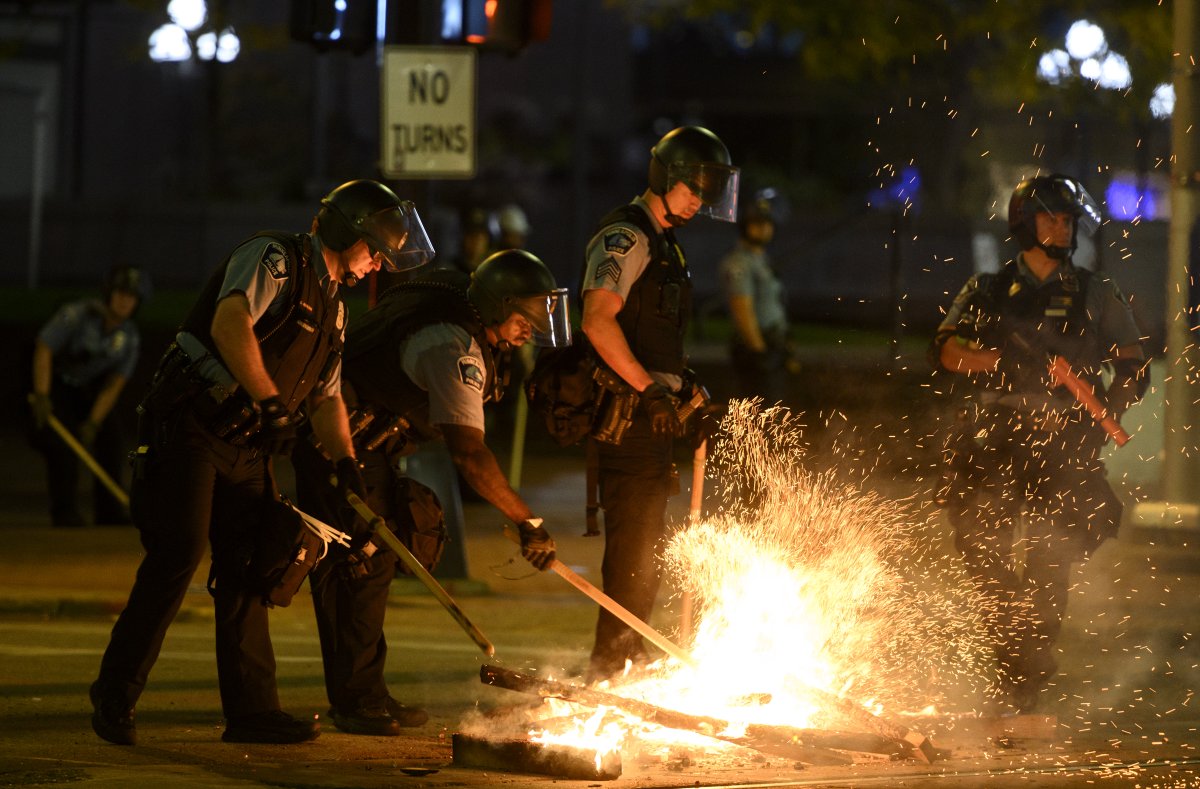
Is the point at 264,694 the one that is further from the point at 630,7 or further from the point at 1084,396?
the point at 630,7

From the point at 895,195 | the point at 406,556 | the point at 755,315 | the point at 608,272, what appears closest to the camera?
the point at 406,556

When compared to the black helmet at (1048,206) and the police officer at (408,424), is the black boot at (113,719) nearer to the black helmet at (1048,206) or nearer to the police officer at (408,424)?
the police officer at (408,424)

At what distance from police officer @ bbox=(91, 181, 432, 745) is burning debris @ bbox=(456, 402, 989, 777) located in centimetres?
82

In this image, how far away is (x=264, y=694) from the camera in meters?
6.17

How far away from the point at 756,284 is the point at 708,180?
15.6ft

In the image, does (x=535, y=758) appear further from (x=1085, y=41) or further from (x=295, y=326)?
(x=1085, y=41)

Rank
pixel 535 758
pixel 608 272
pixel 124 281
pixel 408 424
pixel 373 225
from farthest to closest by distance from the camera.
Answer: pixel 124 281 → pixel 608 272 → pixel 408 424 → pixel 373 225 → pixel 535 758

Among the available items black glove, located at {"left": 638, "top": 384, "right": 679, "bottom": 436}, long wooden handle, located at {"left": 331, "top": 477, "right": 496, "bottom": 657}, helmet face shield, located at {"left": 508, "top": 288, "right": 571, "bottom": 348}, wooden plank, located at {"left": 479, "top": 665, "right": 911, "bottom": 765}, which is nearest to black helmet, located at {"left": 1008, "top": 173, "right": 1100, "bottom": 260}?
black glove, located at {"left": 638, "top": 384, "right": 679, "bottom": 436}

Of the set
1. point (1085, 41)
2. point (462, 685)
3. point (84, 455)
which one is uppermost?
point (1085, 41)

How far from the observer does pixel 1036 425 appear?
6.54 meters

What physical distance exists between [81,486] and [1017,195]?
8590 millimetres

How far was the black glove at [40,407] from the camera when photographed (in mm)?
10781

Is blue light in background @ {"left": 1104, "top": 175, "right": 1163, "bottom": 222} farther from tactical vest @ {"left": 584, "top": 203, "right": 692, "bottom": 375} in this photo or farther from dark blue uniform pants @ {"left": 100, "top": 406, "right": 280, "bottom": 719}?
dark blue uniform pants @ {"left": 100, "top": 406, "right": 280, "bottom": 719}

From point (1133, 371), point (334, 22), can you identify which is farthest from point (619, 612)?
point (334, 22)
